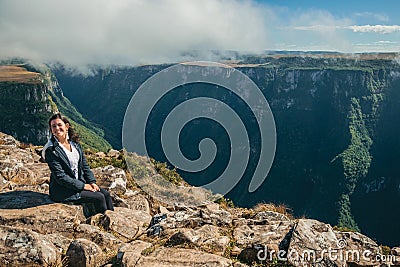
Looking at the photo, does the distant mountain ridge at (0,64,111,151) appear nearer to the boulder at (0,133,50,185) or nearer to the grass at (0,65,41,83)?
the grass at (0,65,41,83)

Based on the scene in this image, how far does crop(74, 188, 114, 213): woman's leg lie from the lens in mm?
7625

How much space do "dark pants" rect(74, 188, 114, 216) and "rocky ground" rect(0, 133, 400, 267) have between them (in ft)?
0.64

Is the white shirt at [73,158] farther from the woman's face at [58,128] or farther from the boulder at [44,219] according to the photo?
the boulder at [44,219]

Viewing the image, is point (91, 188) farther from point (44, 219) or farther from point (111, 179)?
point (111, 179)

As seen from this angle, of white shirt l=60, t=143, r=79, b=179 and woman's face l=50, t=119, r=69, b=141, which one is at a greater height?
woman's face l=50, t=119, r=69, b=141

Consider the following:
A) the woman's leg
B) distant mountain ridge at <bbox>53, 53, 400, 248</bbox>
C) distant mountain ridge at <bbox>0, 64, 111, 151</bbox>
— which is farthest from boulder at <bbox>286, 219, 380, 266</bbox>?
distant mountain ridge at <bbox>53, 53, 400, 248</bbox>

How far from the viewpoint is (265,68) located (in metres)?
186

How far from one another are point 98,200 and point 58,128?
1910 mm

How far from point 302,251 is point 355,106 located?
541 ft

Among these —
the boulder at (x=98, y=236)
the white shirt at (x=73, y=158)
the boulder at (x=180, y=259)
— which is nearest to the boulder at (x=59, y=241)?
the boulder at (x=98, y=236)

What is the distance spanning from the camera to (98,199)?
7797 millimetres

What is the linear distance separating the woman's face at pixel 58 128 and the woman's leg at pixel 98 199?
55.3 inches

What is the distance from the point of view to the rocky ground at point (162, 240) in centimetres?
560

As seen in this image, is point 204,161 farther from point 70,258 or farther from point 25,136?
point 25,136
